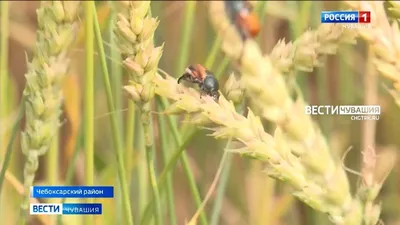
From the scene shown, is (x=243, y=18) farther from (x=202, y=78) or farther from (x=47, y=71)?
(x=47, y=71)

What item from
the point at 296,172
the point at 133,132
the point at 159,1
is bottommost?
the point at 296,172

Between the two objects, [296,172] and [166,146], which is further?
[166,146]

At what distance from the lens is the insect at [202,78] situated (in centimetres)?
47

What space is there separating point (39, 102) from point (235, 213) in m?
0.21

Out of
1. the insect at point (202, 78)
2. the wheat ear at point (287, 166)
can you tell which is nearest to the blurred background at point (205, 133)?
the insect at point (202, 78)

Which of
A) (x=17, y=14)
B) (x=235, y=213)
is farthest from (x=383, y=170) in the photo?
(x=17, y=14)

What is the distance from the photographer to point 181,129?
516mm

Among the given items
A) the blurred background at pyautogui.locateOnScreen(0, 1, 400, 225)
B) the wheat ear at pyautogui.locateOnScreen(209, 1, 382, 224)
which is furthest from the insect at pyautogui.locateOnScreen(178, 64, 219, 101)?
the wheat ear at pyautogui.locateOnScreen(209, 1, 382, 224)

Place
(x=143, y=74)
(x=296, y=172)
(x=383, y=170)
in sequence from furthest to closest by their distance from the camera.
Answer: (x=383, y=170) → (x=143, y=74) → (x=296, y=172)

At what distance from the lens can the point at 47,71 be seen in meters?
0.46

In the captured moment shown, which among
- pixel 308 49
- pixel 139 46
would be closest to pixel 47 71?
pixel 139 46

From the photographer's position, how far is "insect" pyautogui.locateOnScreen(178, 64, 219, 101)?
1.55 ft

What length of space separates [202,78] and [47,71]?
121 mm

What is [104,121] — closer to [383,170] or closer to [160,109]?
[160,109]
